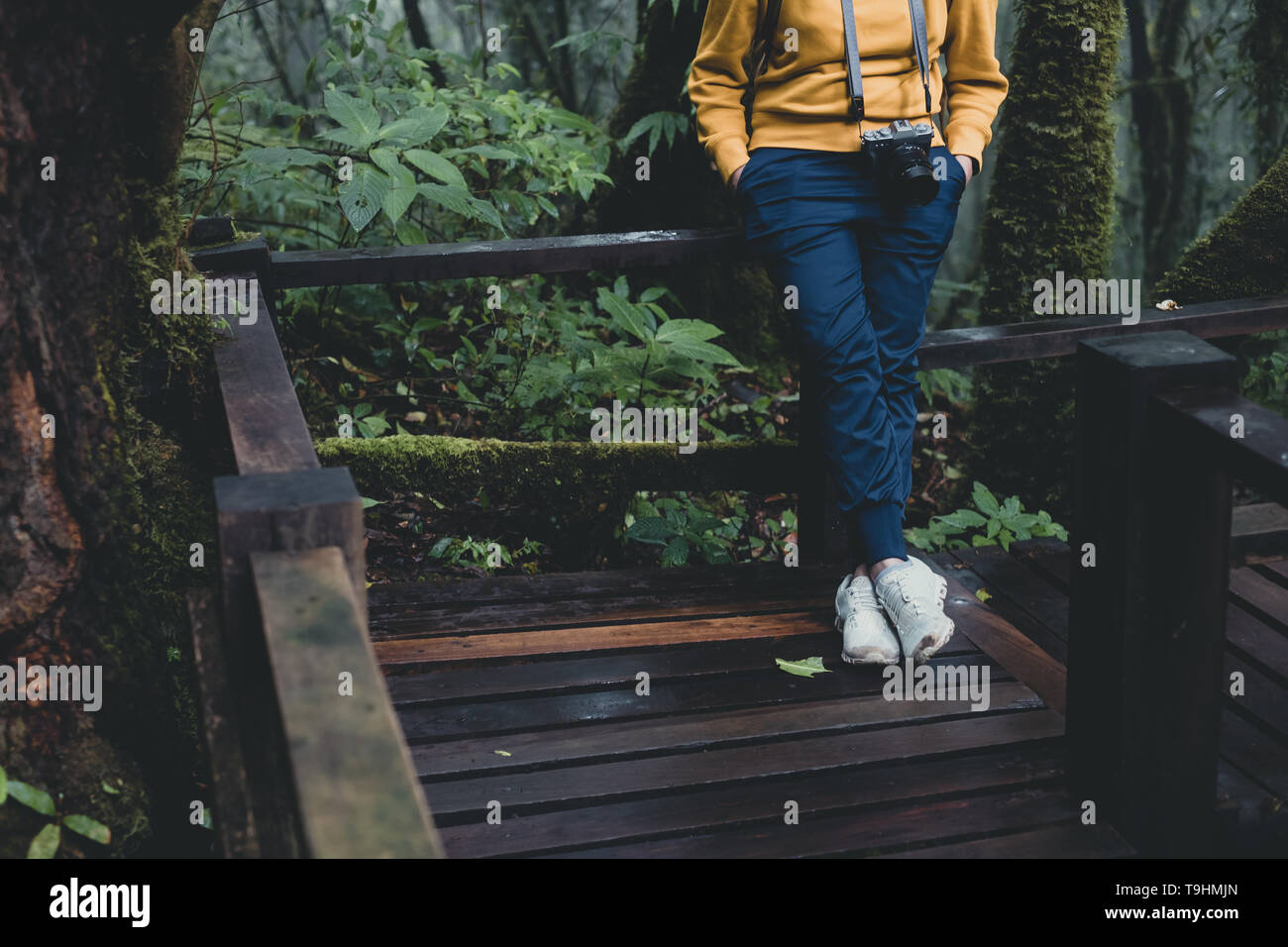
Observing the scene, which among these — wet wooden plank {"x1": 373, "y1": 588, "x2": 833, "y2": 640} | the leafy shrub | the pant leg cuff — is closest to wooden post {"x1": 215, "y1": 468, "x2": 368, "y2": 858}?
wet wooden plank {"x1": 373, "y1": 588, "x2": 833, "y2": 640}

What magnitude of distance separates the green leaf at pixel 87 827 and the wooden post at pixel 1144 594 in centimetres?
193

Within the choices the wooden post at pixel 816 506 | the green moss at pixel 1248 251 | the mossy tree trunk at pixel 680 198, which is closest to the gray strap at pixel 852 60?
the wooden post at pixel 816 506

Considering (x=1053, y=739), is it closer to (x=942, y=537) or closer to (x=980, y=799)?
(x=980, y=799)

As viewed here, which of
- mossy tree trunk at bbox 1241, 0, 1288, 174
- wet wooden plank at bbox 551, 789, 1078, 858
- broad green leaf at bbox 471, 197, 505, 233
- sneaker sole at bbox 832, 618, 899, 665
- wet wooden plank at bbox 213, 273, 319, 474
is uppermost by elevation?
mossy tree trunk at bbox 1241, 0, 1288, 174

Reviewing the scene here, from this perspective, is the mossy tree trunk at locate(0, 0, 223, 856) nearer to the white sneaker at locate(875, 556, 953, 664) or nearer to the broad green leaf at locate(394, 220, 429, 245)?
the white sneaker at locate(875, 556, 953, 664)

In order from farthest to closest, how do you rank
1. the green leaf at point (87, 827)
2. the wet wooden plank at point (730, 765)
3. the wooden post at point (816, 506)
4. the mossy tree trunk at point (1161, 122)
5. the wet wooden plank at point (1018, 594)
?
the mossy tree trunk at point (1161, 122), the wooden post at point (816, 506), the wet wooden plank at point (1018, 594), the wet wooden plank at point (730, 765), the green leaf at point (87, 827)

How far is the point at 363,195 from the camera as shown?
3918 mm

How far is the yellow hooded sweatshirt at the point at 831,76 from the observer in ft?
10.4

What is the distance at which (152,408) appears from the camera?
2.77 metres

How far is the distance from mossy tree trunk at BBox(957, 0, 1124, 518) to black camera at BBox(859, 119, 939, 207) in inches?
84.6

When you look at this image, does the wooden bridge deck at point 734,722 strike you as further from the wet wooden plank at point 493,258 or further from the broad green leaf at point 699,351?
the wet wooden plank at point 493,258

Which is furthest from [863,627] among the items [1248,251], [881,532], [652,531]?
[1248,251]

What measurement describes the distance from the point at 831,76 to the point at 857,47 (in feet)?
0.31

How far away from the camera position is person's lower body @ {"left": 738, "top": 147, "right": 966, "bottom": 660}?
10.6 ft
